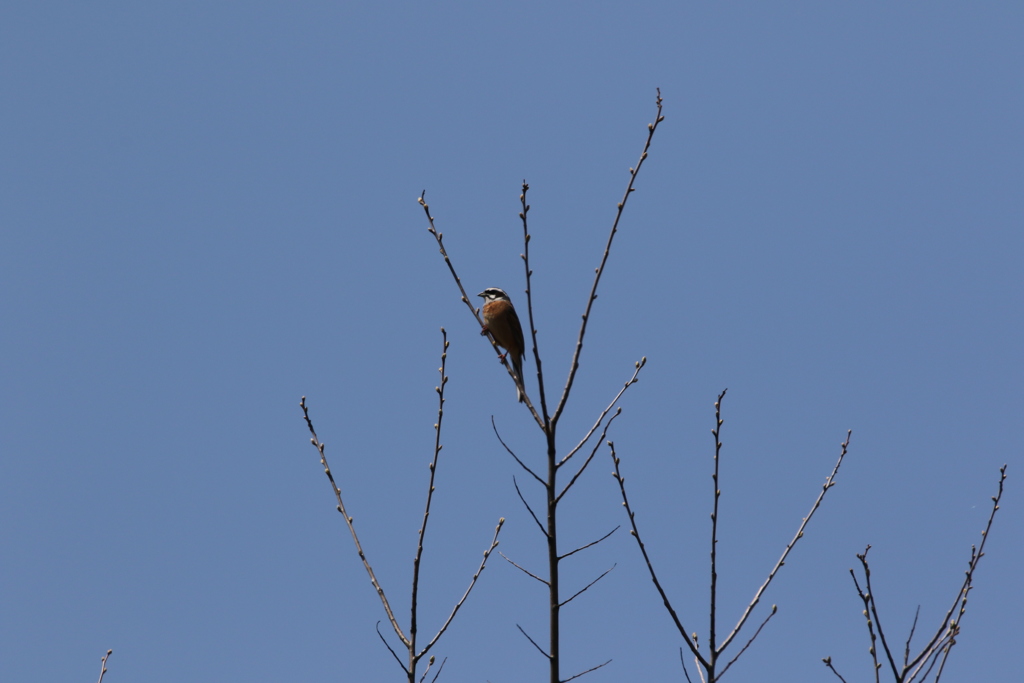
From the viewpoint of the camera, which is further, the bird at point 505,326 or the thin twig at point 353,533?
the bird at point 505,326

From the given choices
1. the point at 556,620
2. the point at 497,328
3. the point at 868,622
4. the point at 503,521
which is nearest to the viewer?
the point at 556,620

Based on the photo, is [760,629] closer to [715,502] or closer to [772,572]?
[772,572]

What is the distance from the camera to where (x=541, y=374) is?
133 inches

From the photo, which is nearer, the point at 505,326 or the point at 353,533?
the point at 353,533

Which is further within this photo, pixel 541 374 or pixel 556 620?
pixel 541 374

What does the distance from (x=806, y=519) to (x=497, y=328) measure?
5.69 m

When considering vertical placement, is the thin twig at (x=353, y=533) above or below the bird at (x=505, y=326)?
below

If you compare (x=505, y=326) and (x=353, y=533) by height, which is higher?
(x=505, y=326)

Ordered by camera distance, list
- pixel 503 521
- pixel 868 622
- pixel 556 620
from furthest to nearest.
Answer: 1. pixel 503 521
2. pixel 868 622
3. pixel 556 620

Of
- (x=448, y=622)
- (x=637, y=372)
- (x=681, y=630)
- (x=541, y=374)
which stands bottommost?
(x=681, y=630)

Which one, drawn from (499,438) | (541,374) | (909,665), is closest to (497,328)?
(499,438)

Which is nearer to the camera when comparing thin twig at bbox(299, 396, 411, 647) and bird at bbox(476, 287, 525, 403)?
thin twig at bbox(299, 396, 411, 647)

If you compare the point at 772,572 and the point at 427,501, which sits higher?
the point at 427,501

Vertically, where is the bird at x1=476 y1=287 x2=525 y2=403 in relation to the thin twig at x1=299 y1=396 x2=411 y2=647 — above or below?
above
